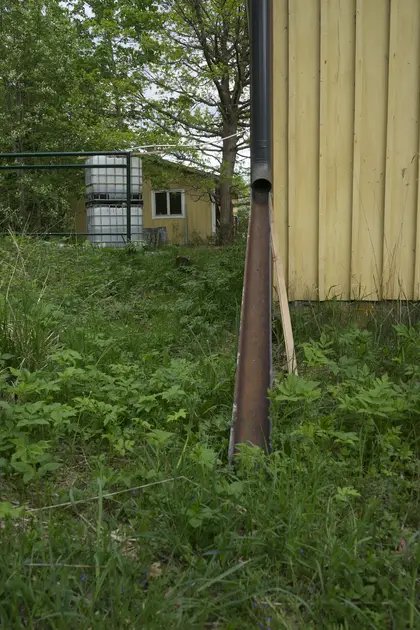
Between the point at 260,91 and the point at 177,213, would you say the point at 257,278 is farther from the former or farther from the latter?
the point at 177,213

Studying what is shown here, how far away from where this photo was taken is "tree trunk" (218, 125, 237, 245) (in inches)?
646

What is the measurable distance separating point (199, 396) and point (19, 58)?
796 inches

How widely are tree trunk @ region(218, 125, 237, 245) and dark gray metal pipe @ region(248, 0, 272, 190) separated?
12.6 metres

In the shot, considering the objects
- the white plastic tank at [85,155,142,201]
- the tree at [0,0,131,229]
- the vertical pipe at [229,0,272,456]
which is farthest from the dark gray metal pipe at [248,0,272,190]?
the tree at [0,0,131,229]

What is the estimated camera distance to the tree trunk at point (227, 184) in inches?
646

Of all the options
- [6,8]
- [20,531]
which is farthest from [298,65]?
[6,8]

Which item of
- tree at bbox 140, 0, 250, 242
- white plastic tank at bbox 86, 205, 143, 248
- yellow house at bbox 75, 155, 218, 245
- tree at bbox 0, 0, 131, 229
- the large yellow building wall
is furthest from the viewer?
the large yellow building wall

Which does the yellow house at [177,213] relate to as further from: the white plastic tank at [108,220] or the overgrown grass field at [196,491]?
the overgrown grass field at [196,491]

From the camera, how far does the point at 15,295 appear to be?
3816 millimetres

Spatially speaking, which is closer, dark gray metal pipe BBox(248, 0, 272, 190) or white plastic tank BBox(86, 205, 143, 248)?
dark gray metal pipe BBox(248, 0, 272, 190)

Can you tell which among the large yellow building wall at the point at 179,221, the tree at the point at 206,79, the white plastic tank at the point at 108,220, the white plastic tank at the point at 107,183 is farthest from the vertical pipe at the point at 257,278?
the large yellow building wall at the point at 179,221

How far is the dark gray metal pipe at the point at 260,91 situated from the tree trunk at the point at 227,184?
12605 millimetres

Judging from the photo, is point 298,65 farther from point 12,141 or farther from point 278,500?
point 12,141

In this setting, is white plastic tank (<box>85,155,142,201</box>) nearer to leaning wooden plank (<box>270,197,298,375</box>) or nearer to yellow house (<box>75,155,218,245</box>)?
leaning wooden plank (<box>270,197,298,375</box>)
